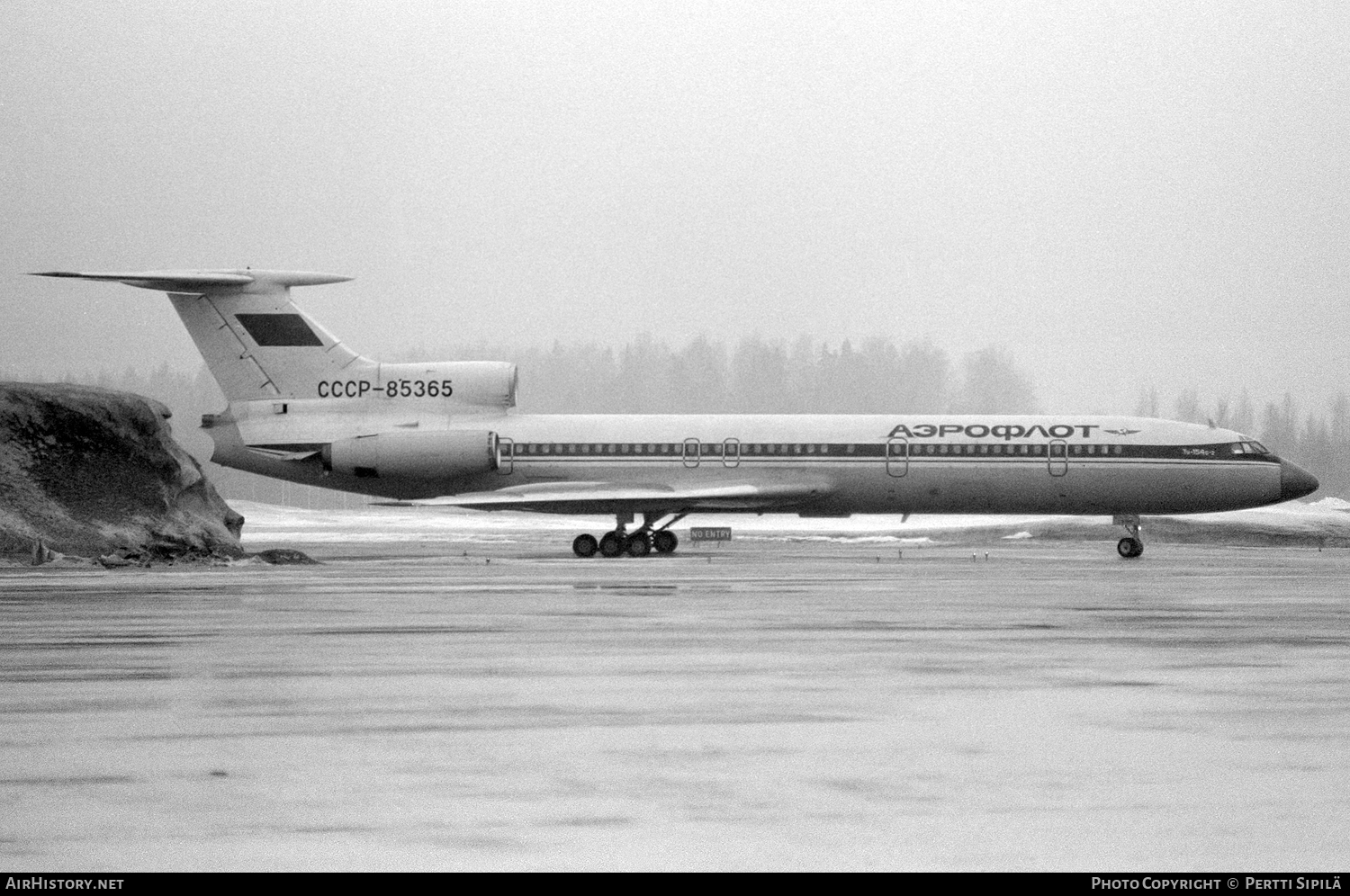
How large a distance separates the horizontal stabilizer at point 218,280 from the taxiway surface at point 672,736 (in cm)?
1760

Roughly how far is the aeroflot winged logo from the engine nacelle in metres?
8.81

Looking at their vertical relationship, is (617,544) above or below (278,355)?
below

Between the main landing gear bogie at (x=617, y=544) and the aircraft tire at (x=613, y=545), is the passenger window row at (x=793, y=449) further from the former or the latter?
the aircraft tire at (x=613, y=545)

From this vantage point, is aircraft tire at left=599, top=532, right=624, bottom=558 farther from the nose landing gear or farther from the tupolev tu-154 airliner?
the nose landing gear

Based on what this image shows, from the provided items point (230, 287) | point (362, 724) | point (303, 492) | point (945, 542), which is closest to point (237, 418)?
point (230, 287)

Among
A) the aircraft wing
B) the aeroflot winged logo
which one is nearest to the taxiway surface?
the aircraft wing

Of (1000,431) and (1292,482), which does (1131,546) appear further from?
(1292,482)

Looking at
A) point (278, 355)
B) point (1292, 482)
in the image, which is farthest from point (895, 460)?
point (278, 355)

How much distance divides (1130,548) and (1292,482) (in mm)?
4237

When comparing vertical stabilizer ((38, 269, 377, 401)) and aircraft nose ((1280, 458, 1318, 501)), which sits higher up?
vertical stabilizer ((38, 269, 377, 401))

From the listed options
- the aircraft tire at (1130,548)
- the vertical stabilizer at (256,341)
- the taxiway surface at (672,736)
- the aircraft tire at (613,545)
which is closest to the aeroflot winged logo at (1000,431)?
the aircraft tire at (1130,548)

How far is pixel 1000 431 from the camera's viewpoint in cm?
3481

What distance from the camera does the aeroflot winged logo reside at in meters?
34.8

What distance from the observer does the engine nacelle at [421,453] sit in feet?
114
